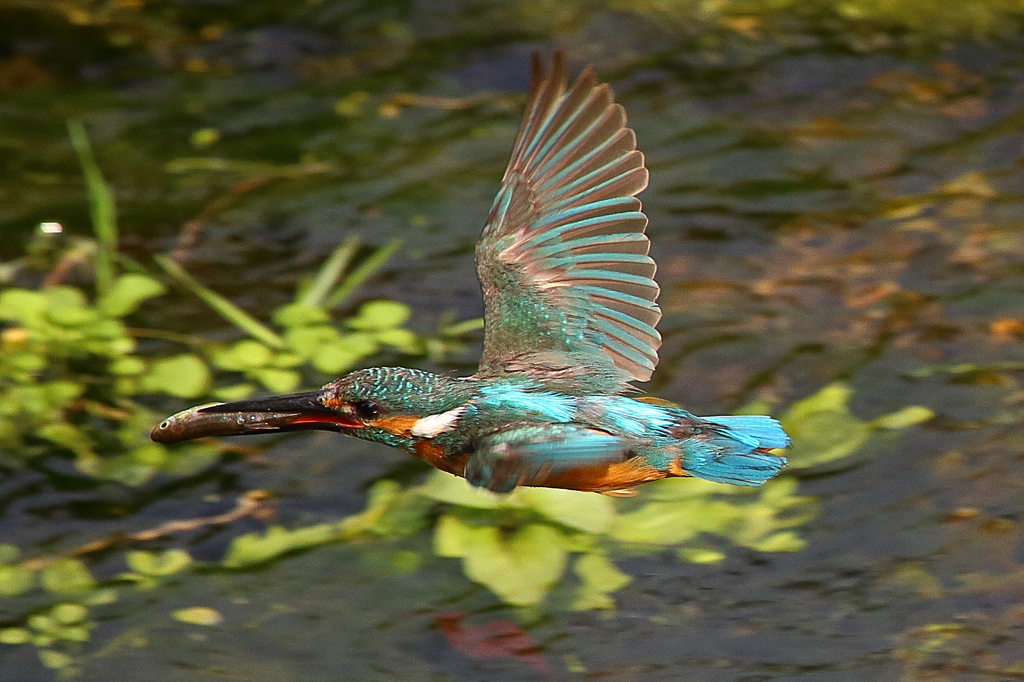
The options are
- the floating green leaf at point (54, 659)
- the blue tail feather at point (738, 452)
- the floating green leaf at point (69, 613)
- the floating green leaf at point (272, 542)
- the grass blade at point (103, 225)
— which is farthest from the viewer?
the grass blade at point (103, 225)

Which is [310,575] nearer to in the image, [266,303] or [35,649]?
[35,649]

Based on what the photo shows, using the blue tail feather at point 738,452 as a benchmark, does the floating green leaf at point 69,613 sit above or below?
below

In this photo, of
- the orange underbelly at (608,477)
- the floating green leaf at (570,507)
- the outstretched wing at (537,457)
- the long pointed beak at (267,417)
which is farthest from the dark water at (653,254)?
the outstretched wing at (537,457)

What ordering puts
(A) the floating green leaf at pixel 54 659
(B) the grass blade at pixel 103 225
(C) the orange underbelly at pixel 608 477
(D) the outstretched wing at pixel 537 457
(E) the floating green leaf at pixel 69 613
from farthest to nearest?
(B) the grass blade at pixel 103 225 < (E) the floating green leaf at pixel 69 613 < (A) the floating green leaf at pixel 54 659 < (C) the orange underbelly at pixel 608 477 < (D) the outstretched wing at pixel 537 457

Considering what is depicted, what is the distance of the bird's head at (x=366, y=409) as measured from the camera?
Result: 3.03 meters

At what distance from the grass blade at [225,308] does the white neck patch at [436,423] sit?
155 cm

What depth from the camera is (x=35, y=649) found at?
3672 millimetres

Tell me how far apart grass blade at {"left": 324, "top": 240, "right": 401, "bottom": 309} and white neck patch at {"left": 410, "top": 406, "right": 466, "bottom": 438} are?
6.35ft

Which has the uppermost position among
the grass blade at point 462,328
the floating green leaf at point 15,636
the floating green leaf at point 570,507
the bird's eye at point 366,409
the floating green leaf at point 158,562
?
the grass blade at point 462,328

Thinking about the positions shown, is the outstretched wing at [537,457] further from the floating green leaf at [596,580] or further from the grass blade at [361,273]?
the grass blade at [361,273]

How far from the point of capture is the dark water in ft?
12.4

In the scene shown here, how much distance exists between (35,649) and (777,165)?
3.51 metres

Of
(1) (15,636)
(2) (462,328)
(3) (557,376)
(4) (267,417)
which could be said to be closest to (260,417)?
(4) (267,417)

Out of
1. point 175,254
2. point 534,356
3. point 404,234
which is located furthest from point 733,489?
point 175,254
